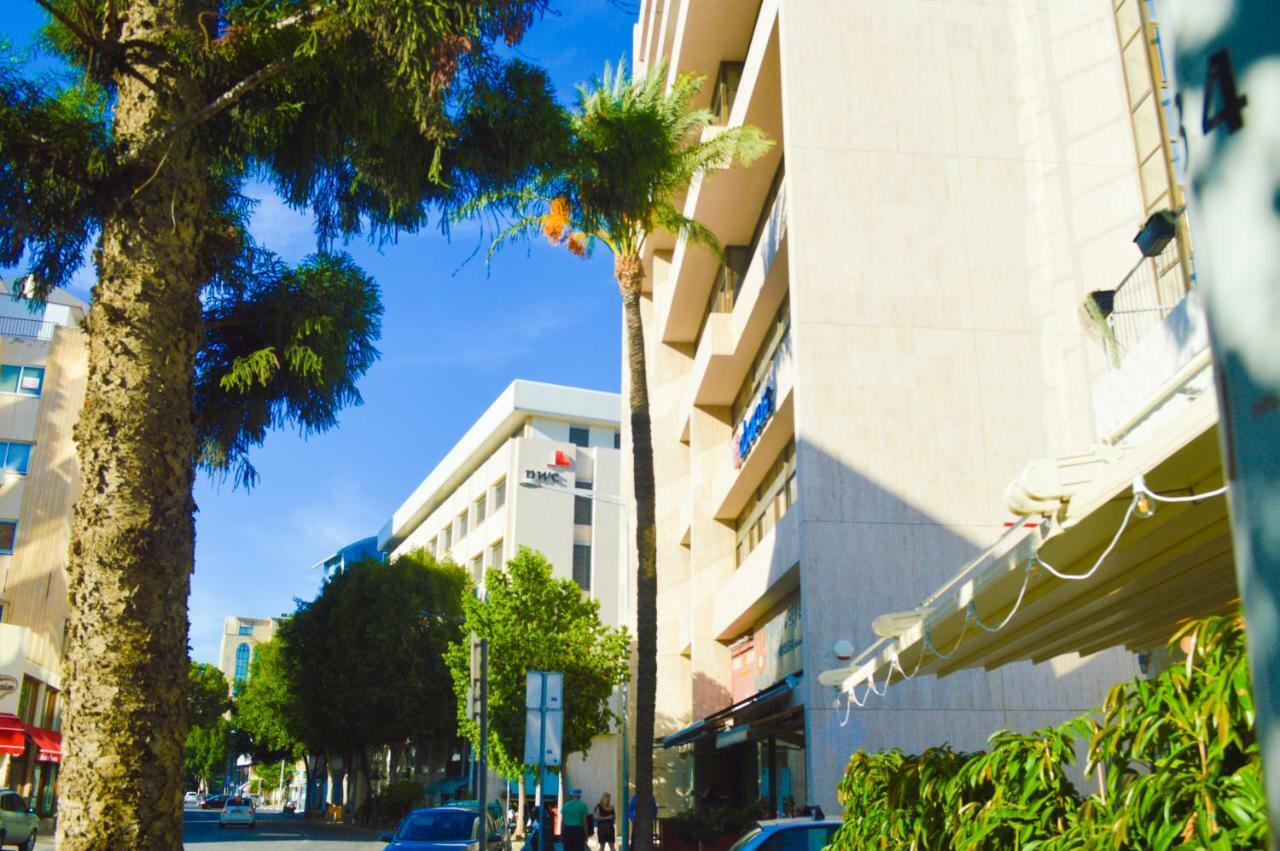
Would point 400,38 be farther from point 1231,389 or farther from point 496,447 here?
point 496,447

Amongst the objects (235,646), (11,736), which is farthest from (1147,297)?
(235,646)

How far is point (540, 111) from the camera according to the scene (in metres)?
9.83

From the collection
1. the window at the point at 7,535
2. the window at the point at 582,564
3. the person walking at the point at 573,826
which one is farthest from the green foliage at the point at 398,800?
the person walking at the point at 573,826

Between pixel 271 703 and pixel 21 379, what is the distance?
72.0ft

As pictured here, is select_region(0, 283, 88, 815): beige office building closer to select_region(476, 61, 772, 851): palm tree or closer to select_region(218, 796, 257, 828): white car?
select_region(218, 796, 257, 828): white car

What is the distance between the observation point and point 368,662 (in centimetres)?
5019

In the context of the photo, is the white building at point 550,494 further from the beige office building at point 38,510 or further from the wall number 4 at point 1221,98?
the wall number 4 at point 1221,98

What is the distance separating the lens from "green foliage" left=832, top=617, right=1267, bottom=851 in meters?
3.99

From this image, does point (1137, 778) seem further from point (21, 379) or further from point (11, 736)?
point (21, 379)

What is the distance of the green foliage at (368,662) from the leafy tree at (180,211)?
128 ft

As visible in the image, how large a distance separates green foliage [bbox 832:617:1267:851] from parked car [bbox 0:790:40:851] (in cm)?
2360

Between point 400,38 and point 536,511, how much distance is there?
51956 mm

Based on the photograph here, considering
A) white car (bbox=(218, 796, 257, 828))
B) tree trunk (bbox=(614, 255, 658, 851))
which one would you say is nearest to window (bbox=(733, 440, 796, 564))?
tree trunk (bbox=(614, 255, 658, 851))

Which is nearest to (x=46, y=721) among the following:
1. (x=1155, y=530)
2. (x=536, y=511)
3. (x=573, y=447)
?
(x=536, y=511)
